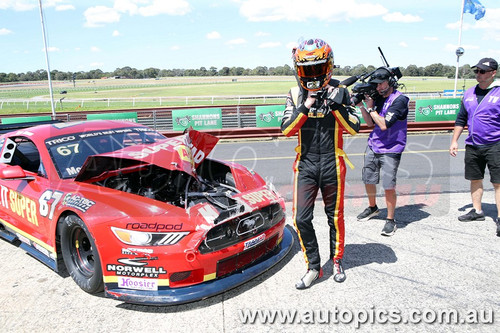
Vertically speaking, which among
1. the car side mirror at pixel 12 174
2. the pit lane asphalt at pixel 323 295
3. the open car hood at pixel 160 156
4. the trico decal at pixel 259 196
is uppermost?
the open car hood at pixel 160 156

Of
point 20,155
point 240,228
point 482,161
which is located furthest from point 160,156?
point 482,161

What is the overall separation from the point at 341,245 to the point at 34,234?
2931 millimetres

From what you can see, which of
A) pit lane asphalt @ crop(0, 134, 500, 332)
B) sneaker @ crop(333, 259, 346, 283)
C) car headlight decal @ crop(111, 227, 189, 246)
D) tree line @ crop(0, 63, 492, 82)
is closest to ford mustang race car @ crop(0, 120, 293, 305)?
car headlight decal @ crop(111, 227, 189, 246)

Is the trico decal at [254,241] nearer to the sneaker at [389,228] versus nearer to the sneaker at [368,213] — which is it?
the sneaker at [389,228]

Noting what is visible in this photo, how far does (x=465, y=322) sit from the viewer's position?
2695 millimetres

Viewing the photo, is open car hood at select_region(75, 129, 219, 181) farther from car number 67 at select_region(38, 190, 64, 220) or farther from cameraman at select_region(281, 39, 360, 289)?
cameraman at select_region(281, 39, 360, 289)

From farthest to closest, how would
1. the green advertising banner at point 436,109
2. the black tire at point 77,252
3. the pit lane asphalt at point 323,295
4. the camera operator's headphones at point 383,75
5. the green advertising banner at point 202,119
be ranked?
1. the green advertising banner at point 436,109
2. the green advertising banner at point 202,119
3. the camera operator's headphones at point 383,75
4. the black tire at point 77,252
5. the pit lane asphalt at point 323,295

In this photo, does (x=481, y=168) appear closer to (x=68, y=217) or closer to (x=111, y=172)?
(x=111, y=172)

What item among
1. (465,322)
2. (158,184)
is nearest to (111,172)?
(158,184)

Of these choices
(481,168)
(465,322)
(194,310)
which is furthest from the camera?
(481,168)

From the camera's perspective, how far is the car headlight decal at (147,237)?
2.79 metres

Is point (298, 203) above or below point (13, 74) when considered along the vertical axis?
below

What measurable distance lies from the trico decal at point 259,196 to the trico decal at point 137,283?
41.4 inches

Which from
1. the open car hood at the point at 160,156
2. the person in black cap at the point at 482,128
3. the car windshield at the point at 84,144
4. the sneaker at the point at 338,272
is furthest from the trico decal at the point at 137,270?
the person in black cap at the point at 482,128
